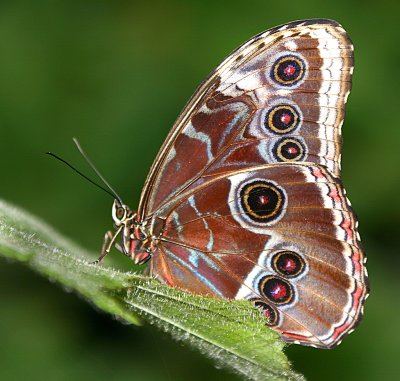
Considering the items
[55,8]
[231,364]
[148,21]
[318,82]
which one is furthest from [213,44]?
[231,364]

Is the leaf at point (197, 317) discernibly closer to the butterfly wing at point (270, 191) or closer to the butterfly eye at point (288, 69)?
the butterfly wing at point (270, 191)

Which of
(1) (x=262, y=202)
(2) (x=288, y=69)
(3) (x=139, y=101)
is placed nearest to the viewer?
(2) (x=288, y=69)

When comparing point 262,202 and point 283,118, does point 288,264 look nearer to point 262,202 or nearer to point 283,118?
point 262,202

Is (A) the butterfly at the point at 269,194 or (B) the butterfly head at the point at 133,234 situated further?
(B) the butterfly head at the point at 133,234

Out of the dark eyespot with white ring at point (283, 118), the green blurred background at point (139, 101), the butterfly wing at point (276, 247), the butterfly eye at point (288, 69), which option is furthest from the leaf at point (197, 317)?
the green blurred background at point (139, 101)

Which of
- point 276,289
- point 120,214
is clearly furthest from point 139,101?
point 276,289

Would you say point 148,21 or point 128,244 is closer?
point 128,244

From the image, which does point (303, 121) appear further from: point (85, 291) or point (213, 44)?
point (213, 44)

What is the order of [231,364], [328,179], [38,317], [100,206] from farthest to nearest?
[100,206]
[38,317]
[328,179]
[231,364]
